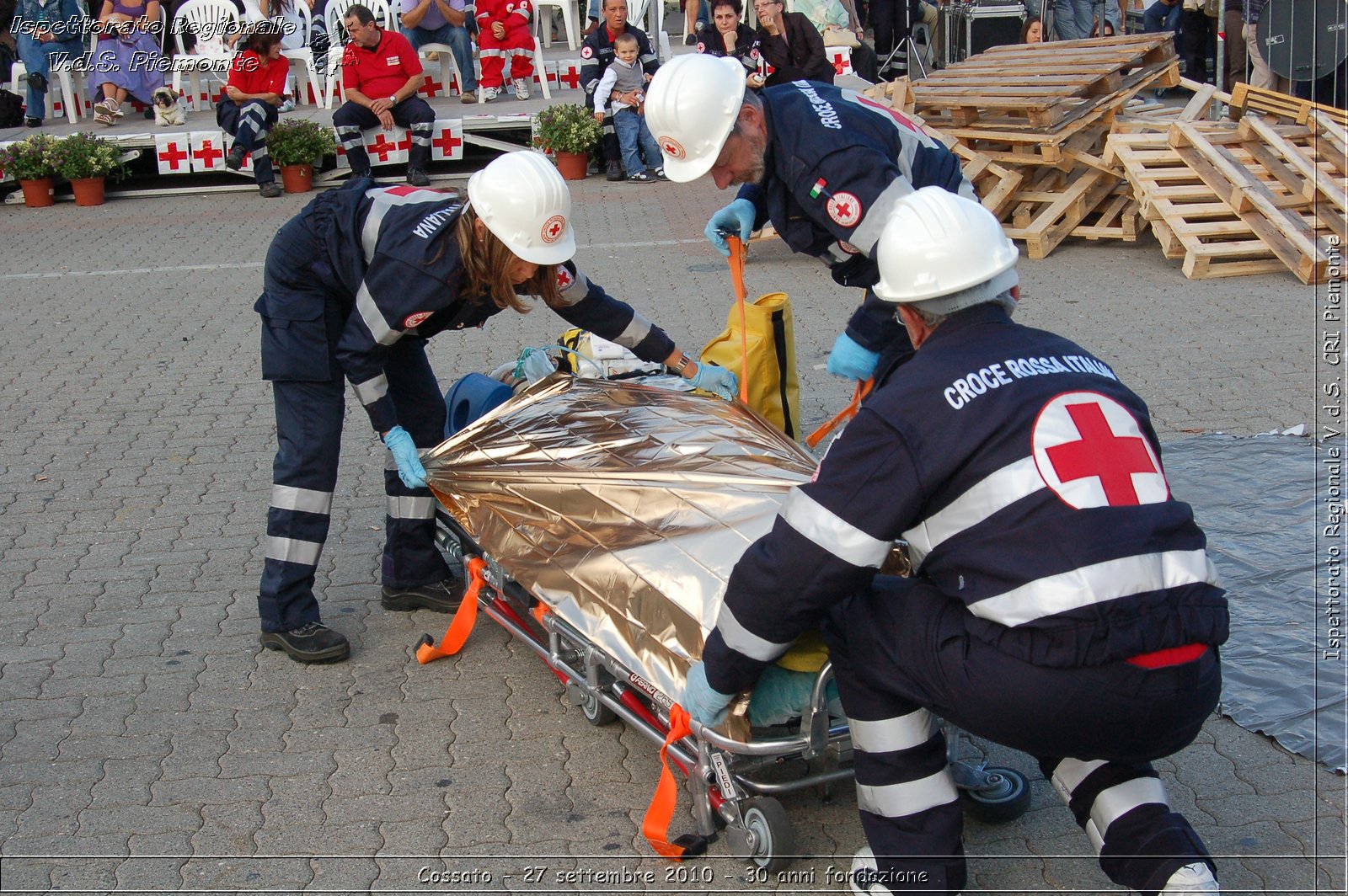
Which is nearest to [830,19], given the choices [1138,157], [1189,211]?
[1138,157]

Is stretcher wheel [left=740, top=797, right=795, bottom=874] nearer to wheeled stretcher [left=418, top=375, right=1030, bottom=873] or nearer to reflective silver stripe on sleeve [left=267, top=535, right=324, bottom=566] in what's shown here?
wheeled stretcher [left=418, top=375, right=1030, bottom=873]

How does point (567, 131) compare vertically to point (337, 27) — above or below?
below

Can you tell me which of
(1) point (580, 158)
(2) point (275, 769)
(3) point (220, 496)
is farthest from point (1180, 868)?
(1) point (580, 158)

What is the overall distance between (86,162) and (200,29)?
3.32m

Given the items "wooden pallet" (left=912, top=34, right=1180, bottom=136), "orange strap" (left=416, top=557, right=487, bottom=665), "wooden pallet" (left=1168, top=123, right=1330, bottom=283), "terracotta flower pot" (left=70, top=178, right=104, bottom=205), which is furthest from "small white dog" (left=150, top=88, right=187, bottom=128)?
"orange strap" (left=416, top=557, right=487, bottom=665)

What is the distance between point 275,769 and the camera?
313 cm

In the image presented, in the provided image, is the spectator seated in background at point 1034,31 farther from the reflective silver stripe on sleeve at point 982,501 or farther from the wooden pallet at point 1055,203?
the reflective silver stripe on sleeve at point 982,501

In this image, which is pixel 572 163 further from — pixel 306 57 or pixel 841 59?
pixel 306 57

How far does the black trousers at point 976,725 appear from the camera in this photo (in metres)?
2.13

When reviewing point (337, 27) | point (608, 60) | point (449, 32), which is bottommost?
point (608, 60)

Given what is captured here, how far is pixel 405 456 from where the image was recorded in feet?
11.7

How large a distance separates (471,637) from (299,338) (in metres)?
1.09

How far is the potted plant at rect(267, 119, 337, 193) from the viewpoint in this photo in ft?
35.7

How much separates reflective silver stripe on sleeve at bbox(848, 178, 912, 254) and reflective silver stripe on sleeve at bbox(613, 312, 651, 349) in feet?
2.85
